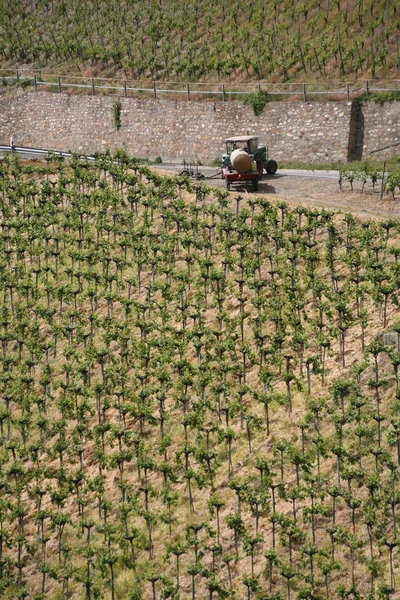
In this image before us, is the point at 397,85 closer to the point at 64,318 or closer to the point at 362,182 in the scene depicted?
the point at 362,182

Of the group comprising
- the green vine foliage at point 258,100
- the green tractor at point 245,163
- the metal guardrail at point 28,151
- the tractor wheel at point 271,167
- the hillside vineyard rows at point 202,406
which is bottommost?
the hillside vineyard rows at point 202,406

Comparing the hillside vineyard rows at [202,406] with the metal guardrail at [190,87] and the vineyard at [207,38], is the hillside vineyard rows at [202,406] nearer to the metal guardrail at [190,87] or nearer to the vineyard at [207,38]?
the metal guardrail at [190,87]

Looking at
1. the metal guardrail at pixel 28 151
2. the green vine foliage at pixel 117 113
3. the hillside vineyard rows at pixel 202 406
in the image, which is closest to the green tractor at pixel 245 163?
the hillside vineyard rows at pixel 202 406

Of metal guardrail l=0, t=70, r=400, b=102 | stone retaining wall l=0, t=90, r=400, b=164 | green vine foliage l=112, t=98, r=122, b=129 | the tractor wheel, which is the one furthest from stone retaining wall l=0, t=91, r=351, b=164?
the tractor wheel

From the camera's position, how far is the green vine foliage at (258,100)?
5212 cm

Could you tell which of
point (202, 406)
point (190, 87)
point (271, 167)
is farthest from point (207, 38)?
point (202, 406)

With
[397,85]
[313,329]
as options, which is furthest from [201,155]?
[313,329]

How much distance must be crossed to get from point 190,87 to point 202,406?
105 ft

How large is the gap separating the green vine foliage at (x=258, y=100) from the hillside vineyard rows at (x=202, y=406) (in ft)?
46.7

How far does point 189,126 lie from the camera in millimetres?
53844

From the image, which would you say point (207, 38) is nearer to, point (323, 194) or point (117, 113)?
point (117, 113)

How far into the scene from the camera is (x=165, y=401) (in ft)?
95.2

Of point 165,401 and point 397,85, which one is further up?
point 397,85

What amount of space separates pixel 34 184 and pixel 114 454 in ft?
60.5
